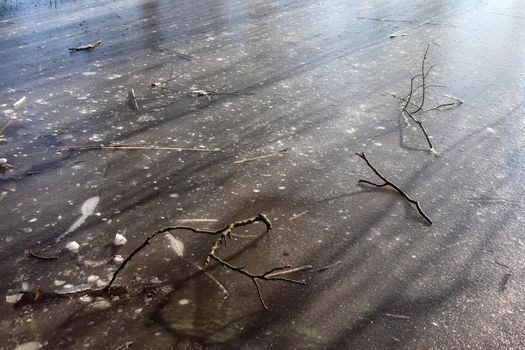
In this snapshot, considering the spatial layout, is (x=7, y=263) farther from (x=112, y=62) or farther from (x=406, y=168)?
(x=112, y=62)

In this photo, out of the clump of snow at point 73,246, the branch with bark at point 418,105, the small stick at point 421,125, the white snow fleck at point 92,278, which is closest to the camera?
the white snow fleck at point 92,278

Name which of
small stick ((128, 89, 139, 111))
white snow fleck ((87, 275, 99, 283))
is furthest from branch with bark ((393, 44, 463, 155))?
white snow fleck ((87, 275, 99, 283))

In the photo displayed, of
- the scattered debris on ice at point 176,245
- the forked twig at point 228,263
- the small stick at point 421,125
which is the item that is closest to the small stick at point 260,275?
the forked twig at point 228,263

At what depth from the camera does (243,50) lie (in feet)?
14.8

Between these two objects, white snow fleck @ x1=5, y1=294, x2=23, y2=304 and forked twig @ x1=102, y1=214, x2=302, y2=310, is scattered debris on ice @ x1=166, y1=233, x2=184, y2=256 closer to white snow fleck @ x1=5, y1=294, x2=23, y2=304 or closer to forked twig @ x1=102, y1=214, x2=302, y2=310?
forked twig @ x1=102, y1=214, x2=302, y2=310

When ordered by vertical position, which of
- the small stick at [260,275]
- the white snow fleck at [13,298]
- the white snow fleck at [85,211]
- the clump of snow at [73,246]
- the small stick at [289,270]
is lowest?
the small stick at [289,270]

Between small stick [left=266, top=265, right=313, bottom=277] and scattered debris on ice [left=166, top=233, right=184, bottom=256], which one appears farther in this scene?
scattered debris on ice [left=166, top=233, right=184, bottom=256]

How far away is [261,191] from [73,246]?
0.92m

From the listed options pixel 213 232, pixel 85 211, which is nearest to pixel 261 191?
pixel 213 232

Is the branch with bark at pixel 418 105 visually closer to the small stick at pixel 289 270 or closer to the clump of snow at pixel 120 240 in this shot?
the small stick at pixel 289 270

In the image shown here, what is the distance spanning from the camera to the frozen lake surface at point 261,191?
5.63ft

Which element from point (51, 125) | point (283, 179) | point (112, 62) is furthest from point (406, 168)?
point (112, 62)

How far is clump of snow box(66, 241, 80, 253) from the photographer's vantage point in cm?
201

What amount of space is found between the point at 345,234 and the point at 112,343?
107cm
